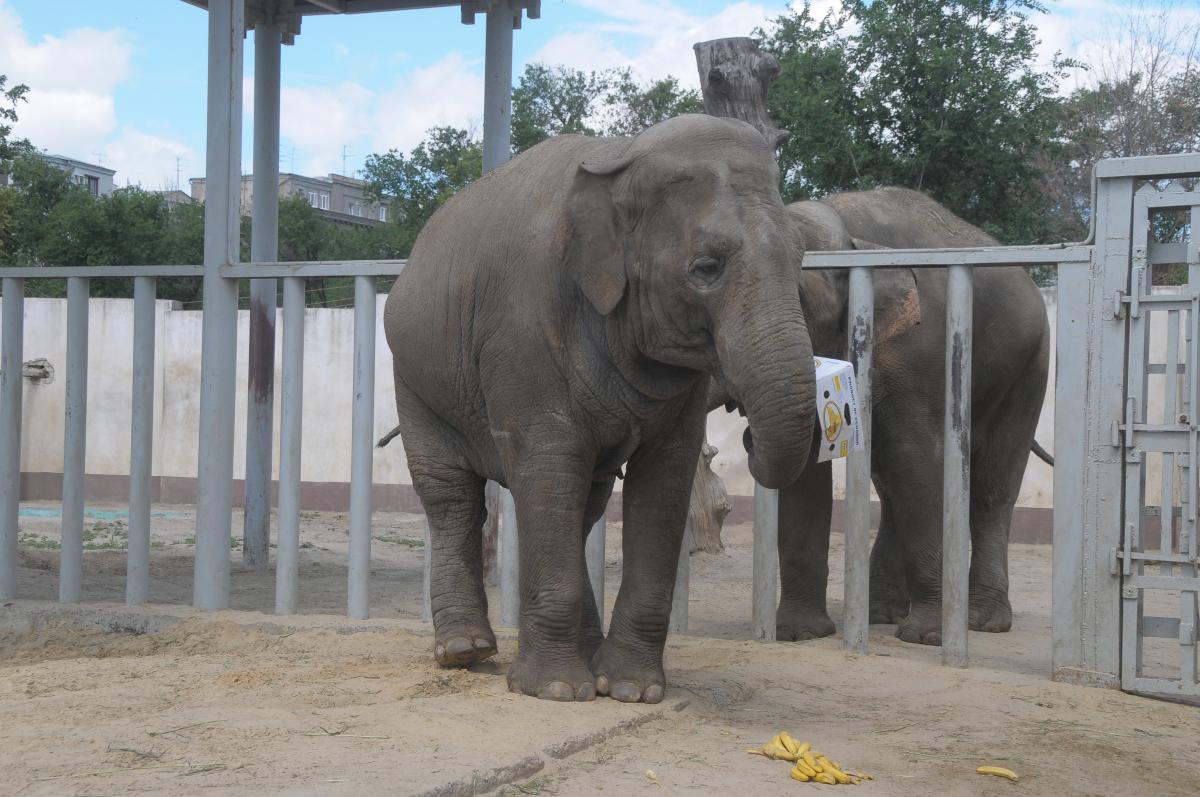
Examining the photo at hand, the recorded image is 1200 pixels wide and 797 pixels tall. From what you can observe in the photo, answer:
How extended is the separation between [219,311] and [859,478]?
3409 mm

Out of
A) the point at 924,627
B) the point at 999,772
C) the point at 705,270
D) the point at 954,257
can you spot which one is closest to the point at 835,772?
the point at 999,772

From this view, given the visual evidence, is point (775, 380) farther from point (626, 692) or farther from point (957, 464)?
point (957, 464)

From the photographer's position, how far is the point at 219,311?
22.9ft

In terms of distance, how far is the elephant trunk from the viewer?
12.6 feet

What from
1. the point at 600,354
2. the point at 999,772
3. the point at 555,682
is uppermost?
the point at 600,354

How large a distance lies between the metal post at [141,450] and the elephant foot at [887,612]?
13.1 feet

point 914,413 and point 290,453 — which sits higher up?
point 914,413

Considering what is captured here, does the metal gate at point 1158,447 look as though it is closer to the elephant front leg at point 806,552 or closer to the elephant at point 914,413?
the elephant at point 914,413

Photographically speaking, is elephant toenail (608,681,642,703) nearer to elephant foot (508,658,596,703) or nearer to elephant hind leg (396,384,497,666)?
elephant foot (508,658,596,703)

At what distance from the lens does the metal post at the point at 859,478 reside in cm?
588

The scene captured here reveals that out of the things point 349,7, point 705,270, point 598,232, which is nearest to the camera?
point 705,270

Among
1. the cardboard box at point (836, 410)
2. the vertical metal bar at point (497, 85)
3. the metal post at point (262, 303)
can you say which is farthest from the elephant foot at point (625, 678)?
the vertical metal bar at point (497, 85)

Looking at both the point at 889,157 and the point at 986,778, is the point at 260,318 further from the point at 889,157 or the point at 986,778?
the point at 889,157

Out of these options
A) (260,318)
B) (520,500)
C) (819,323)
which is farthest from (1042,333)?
(260,318)
